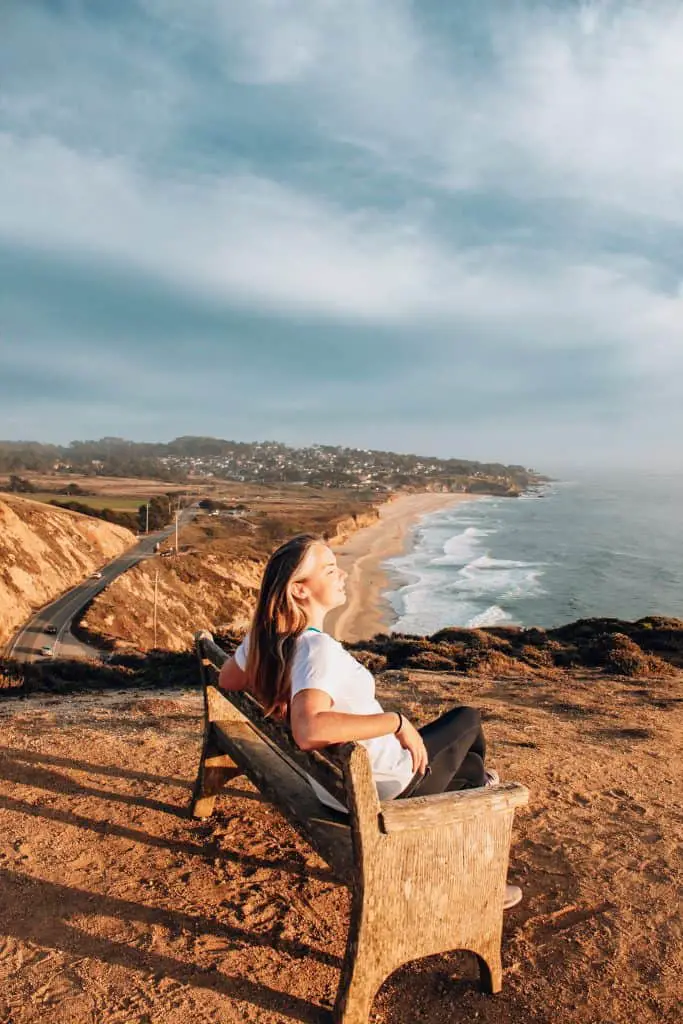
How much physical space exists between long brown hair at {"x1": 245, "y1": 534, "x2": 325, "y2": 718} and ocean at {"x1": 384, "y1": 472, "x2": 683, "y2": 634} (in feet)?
103

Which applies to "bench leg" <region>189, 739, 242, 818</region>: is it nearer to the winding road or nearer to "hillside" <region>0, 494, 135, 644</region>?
the winding road

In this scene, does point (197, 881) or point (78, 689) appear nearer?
point (197, 881)

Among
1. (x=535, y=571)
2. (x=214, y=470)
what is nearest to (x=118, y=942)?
(x=535, y=571)

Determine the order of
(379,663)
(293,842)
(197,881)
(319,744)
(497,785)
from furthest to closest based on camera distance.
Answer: (379,663) < (293,842) < (197,881) < (497,785) < (319,744)

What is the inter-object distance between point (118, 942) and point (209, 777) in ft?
3.87

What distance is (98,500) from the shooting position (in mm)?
80625

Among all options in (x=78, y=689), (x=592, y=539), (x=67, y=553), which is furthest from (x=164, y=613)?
(x=592, y=539)

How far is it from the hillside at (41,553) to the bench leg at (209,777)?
30.5m

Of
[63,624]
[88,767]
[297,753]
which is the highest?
[297,753]

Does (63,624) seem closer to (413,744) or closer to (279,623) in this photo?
(279,623)

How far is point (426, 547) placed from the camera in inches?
2699

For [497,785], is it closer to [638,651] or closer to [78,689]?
[78,689]

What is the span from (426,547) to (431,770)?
66314 millimetres

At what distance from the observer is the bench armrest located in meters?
2.26
